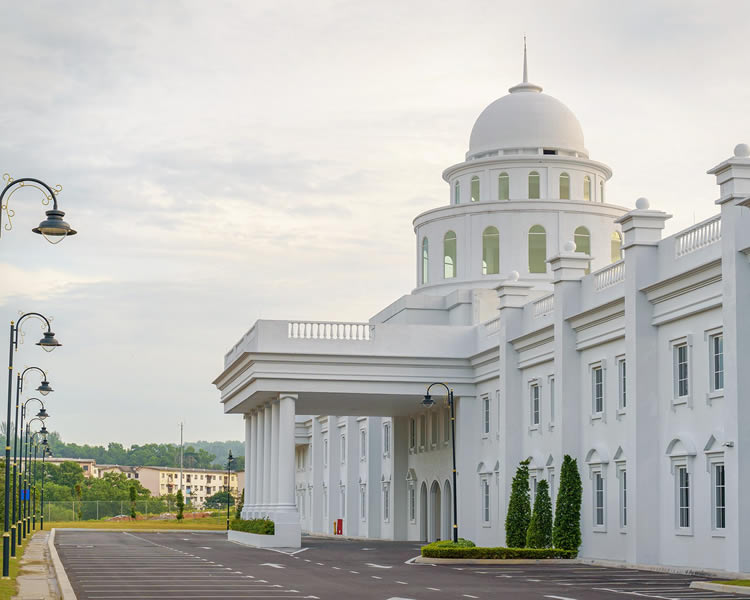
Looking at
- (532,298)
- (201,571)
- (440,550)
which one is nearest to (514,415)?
(532,298)

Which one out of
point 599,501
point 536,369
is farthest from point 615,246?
point 599,501

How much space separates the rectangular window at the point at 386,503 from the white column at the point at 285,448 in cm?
1360

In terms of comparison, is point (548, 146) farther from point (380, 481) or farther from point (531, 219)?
point (380, 481)

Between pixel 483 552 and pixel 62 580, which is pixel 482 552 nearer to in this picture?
pixel 483 552

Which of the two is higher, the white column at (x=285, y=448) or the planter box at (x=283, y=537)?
the white column at (x=285, y=448)

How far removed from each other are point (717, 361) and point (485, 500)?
19.9 metres

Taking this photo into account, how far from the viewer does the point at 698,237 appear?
33531 mm

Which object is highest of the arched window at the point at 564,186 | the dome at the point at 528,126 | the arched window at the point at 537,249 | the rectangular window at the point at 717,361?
the dome at the point at 528,126

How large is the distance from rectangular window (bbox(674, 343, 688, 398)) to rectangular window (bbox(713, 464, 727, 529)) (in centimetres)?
284

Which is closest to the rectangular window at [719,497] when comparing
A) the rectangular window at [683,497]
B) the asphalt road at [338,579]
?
the rectangular window at [683,497]

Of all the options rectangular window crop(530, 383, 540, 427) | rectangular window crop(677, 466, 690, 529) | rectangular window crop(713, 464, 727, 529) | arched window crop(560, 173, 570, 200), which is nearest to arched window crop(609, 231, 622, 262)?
arched window crop(560, 173, 570, 200)

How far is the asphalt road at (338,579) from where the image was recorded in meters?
24.9

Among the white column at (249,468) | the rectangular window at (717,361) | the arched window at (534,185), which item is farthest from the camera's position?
the white column at (249,468)

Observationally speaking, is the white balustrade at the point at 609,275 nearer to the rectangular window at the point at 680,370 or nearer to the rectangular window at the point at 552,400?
the rectangular window at the point at 680,370
